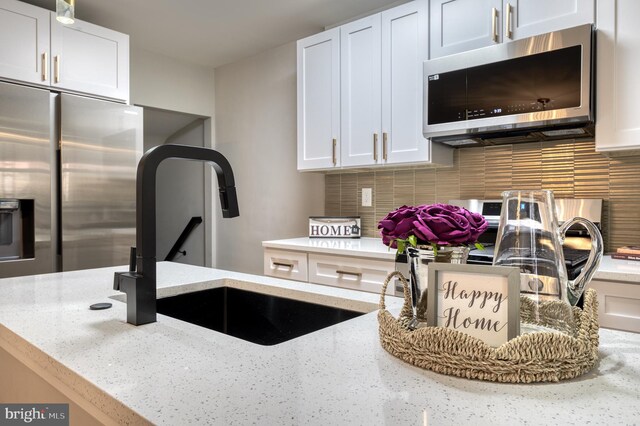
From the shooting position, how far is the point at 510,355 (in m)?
0.59

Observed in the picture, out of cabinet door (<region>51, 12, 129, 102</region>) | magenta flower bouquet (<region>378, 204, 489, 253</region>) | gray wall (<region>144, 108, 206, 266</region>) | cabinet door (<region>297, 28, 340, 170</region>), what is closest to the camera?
magenta flower bouquet (<region>378, 204, 489, 253</region>)

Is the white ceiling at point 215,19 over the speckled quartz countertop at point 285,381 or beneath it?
over

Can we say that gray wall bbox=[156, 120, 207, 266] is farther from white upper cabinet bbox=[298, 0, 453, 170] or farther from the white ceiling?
white upper cabinet bbox=[298, 0, 453, 170]

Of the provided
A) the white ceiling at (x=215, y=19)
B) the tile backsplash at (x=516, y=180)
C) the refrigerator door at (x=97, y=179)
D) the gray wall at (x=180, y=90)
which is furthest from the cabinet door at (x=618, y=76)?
the gray wall at (x=180, y=90)

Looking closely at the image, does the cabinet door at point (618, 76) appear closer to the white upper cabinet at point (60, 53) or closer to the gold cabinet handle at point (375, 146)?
the gold cabinet handle at point (375, 146)

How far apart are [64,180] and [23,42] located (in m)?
0.85

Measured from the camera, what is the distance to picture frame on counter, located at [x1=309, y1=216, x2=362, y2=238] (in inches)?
118

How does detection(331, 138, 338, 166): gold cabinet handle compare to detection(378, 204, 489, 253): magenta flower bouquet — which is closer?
detection(378, 204, 489, 253): magenta flower bouquet

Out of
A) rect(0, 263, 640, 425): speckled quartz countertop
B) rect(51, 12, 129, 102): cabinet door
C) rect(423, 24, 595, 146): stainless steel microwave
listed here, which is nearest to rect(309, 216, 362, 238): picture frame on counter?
rect(423, 24, 595, 146): stainless steel microwave

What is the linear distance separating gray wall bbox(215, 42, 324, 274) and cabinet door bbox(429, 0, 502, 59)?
1422 mm

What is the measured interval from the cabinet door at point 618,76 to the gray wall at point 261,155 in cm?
198

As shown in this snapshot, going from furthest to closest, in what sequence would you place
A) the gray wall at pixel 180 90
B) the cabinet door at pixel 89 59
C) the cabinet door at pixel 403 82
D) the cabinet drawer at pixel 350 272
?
the gray wall at pixel 180 90 < the cabinet door at pixel 89 59 < the cabinet door at pixel 403 82 < the cabinet drawer at pixel 350 272

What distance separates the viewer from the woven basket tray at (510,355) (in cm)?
59

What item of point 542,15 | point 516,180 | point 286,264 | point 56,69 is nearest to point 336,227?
point 286,264
